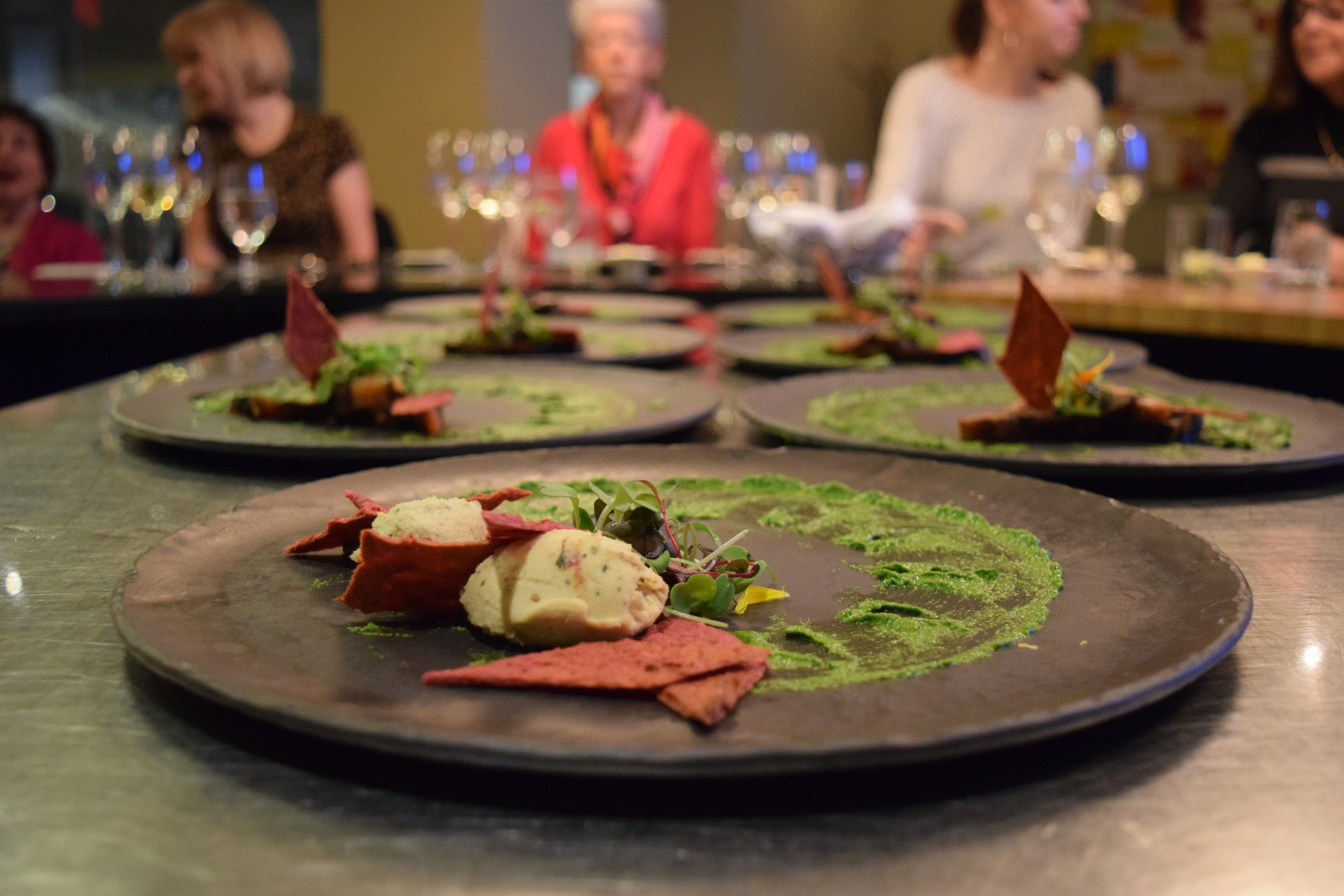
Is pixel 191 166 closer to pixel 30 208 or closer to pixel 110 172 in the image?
pixel 110 172

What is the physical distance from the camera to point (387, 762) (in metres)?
0.62

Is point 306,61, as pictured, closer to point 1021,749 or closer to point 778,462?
point 778,462

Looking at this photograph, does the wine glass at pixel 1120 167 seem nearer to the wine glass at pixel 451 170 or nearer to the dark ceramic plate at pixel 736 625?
the wine glass at pixel 451 170

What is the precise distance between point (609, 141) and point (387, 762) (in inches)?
241

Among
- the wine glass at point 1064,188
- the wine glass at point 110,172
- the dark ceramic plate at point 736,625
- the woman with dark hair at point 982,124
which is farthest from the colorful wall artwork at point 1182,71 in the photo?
the dark ceramic plate at point 736,625

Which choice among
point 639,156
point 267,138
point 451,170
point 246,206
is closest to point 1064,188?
point 451,170

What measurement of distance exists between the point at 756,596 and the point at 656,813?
31cm

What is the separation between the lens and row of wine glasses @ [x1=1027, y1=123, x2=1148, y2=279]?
3.36 m

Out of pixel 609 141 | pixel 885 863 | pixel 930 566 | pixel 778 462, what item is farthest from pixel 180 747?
pixel 609 141

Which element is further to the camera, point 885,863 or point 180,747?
point 180,747

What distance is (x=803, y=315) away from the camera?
9.17ft

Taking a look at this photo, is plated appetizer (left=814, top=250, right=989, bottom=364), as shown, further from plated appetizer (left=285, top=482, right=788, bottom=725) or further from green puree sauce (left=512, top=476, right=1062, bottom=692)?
plated appetizer (left=285, top=482, right=788, bottom=725)

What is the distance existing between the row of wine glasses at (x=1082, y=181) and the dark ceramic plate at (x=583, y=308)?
1051mm

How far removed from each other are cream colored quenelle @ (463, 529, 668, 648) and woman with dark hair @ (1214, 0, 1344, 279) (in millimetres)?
4206
